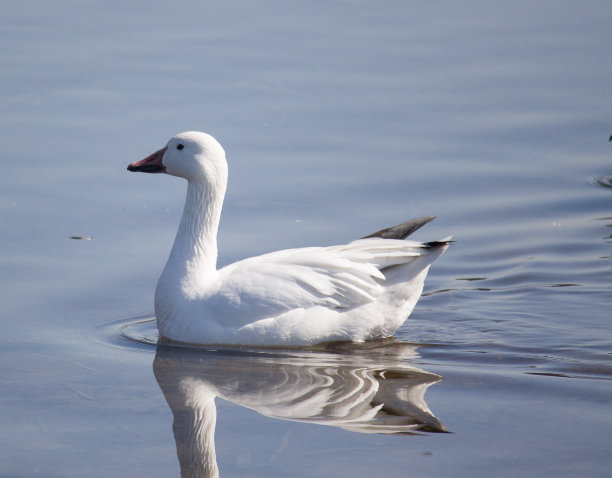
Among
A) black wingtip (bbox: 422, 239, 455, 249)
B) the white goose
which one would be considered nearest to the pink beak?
the white goose

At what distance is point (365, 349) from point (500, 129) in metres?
5.29

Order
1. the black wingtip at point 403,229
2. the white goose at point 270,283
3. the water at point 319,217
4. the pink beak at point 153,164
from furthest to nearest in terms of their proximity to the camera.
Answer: the pink beak at point 153,164 < the black wingtip at point 403,229 < the white goose at point 270,283 < the water at point 319,217

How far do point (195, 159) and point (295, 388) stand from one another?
6.91 feet

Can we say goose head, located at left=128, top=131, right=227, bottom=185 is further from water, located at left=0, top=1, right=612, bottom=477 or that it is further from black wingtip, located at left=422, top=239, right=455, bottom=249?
black wingtip, located at left=422, top=239, right=455, bottom=249

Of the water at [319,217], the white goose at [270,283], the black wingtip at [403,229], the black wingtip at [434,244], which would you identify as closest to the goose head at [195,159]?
the white goose at [270,283]

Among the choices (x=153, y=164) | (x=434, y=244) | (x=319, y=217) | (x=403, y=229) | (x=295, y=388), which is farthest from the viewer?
(x=319, y=217)

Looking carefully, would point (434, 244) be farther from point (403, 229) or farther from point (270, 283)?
point (270, 283)

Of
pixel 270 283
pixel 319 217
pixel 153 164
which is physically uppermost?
pixel 153 164

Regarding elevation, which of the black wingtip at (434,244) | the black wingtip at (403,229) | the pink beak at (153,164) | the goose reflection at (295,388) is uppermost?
the pink beak at (153,164)

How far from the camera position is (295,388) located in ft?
22.9

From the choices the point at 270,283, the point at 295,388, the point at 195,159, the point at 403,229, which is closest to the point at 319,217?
the point at 403,229

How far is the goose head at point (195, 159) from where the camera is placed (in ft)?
26.7

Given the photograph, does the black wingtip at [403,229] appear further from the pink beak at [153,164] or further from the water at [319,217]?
the pink beak at [153,164]

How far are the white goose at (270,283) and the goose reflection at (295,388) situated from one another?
6.3 inches
